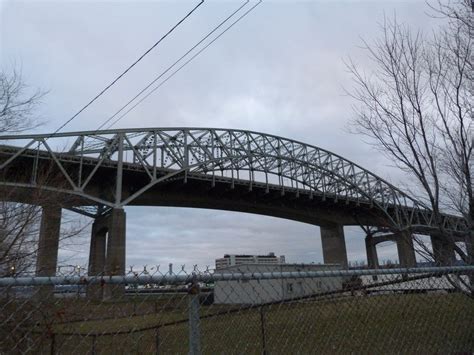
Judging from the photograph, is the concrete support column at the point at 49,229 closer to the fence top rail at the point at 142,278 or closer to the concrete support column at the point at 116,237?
the fence top rail at the point at 142,278

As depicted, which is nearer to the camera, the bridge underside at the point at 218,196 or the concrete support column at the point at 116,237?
the concrete support column at the point at 116,237

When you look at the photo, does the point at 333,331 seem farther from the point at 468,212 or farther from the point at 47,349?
the point at 47,349

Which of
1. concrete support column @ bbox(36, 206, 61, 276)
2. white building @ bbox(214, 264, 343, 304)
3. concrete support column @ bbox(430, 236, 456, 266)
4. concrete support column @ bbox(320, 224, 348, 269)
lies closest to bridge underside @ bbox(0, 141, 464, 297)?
concrete support column @ bbox(320, 224, 348, 269)

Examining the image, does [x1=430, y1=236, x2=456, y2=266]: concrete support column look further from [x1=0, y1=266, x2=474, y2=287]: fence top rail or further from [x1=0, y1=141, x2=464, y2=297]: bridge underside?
[x1=0, y1=141, x2=464, y2=297]: bridge underside

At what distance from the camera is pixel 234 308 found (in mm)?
8852

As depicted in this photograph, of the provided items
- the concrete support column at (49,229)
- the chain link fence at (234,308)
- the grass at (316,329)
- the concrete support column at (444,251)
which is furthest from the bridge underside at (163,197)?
the concrete support column at (444,251)

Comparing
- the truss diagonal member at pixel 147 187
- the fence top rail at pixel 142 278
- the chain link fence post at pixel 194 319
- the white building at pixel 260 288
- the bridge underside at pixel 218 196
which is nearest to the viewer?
the fence top rail at pixel 142 278

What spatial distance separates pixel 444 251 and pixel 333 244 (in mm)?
62878

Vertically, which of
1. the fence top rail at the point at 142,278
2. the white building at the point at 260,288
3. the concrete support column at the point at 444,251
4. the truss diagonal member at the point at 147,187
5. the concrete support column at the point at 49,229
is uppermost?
the truss diagonal member at the point at 147,187

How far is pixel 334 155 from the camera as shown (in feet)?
259

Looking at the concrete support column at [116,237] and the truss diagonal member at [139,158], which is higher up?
the truss diagonal member at [139,158]

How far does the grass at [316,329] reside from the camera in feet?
21.6

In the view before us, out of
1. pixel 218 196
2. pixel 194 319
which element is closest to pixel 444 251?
pixel 194 319

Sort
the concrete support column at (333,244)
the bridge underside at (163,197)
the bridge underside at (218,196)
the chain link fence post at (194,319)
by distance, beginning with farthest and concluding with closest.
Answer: the concrete support column at (333,244), the bridge underside at (218,196), the bridge underside at (163,197), the chain link fence post at (194,319)
